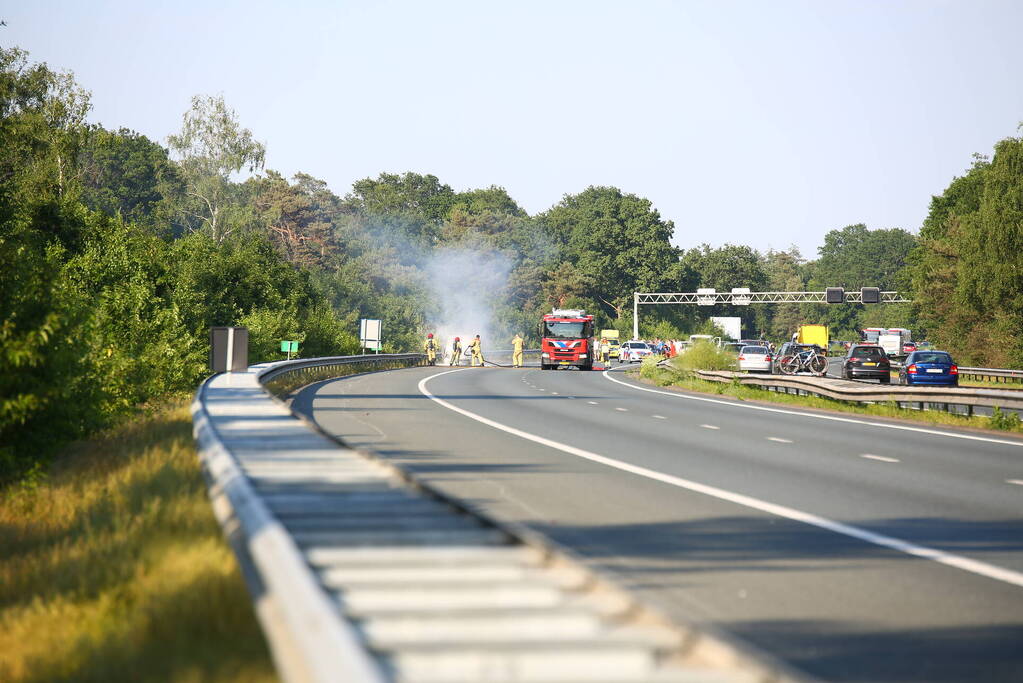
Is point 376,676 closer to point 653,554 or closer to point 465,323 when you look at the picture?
point 653,554

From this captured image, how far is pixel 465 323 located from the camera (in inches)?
4616

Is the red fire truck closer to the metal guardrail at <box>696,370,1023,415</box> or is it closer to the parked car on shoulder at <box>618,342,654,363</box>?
the parked car on shoulder at <box>618,342,654,363</box>

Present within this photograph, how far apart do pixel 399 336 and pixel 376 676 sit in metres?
85.1

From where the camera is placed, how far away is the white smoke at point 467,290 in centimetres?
11496

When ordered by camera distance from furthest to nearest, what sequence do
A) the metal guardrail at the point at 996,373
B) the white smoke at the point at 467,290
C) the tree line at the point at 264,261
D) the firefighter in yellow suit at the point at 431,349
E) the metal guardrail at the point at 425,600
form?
the white smoke at the point at 467,290, the firefighter in yellow suit at the point at 431,349, the metal guardrail at the point at 996,373, the tree line at the point at 264,261, the metal guardrail at the point at 425,600

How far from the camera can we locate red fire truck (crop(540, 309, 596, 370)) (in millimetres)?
64688

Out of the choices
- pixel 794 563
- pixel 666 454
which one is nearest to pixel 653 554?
pixel 794 563

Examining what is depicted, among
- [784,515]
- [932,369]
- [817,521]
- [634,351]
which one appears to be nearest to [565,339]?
[932,369]

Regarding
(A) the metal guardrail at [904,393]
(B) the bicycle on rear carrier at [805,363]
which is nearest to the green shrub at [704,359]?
(B) the bicycle on rear carrier at [805,363]

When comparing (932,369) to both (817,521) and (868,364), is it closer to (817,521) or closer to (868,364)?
(868,364)

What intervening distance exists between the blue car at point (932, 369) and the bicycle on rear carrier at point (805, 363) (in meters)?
5.77

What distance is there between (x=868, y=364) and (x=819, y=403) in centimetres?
2274

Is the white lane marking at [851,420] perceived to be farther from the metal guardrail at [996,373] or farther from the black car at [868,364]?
the metal guardrail at [996,373]

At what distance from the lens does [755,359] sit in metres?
60.3
